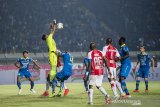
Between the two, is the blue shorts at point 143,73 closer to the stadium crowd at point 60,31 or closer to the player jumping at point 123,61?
the player jumping at point 123,61

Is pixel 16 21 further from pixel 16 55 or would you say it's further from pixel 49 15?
pixel 16 55

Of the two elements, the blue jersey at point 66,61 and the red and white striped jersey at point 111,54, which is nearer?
the red and white striped jersey at point 111,54

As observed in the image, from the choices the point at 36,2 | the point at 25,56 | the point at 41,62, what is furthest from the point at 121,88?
the point at 36,2

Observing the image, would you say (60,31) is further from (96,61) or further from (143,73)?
(96,61)

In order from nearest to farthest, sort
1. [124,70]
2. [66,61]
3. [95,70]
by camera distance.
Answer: [95,70], [124,70], [66,61]

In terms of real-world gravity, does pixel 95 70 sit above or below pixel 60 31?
below

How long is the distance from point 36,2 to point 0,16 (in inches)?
214

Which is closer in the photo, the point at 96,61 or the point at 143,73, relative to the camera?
the point at 96,61

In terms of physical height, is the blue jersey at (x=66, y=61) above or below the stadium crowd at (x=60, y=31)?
below

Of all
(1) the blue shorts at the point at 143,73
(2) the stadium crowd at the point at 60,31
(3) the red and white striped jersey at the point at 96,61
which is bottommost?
(1) the blue shorts at the point at 143,73

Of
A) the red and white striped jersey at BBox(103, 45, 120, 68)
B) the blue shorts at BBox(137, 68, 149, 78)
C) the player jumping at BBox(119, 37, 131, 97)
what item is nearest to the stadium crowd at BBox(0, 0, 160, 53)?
the blue shorts at BBox(137, 68, 149, 78)

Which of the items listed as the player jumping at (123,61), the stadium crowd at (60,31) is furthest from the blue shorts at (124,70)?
the stadium crowd at (60,31)

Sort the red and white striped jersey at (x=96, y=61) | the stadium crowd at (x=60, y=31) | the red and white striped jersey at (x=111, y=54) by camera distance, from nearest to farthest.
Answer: the red and white striped jersey at (x=96, y=61) → the red and white striped jersey at (x=111, y=54) → the stadium crowd at (x=60, y=31)

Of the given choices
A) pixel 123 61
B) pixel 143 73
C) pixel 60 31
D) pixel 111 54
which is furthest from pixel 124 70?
pixel 60 31
